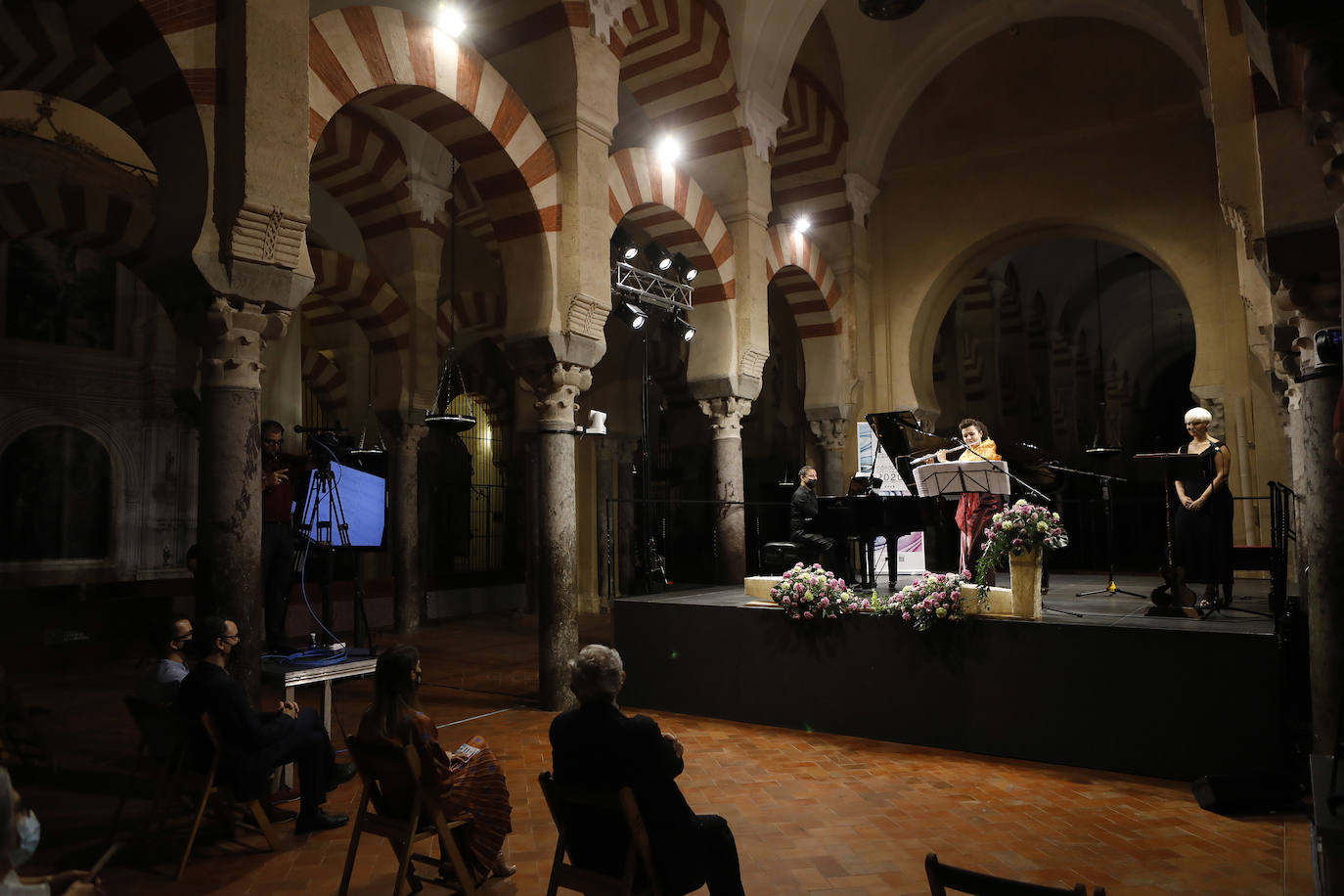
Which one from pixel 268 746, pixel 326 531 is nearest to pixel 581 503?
pixel 326 531

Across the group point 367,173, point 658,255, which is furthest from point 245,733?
point 367,173

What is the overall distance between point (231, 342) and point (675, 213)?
5.07m

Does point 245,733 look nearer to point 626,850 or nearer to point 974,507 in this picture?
point 626,850

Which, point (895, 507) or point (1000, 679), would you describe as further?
point (895, 507)

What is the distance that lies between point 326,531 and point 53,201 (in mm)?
6771

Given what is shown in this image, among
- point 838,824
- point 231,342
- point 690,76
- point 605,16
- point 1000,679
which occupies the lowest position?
point 838,824

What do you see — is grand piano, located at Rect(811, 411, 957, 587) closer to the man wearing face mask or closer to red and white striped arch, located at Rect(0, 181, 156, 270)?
the man wearing face mask

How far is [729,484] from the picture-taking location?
970 cm

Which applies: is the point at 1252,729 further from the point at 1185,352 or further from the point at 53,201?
the point at 1185,352

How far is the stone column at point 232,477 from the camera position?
4.71 meters

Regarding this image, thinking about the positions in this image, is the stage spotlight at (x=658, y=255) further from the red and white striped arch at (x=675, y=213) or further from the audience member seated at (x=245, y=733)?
the audience member seated at (x=245, y=733)

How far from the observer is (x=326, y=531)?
547 centimetres

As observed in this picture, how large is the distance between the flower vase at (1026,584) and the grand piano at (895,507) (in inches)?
64.4

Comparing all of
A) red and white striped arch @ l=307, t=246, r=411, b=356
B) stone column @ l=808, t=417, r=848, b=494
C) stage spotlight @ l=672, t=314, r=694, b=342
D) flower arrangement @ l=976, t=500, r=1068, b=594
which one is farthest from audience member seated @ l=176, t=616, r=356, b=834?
stone column @ l=808, t=417, r=848, b=494
